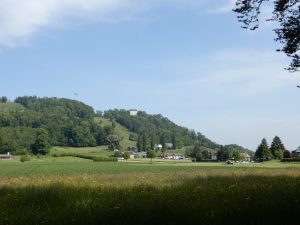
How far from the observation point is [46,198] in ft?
46.9

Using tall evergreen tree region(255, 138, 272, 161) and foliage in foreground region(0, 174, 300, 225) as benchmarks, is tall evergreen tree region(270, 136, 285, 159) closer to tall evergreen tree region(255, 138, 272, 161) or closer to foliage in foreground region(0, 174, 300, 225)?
tall evergreen tree region(255, 138, 272, 161)

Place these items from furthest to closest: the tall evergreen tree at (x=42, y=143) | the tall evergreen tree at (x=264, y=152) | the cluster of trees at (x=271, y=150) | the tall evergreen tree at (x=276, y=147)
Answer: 1. the tall evergreen tree at (x=42, y=143)
2. the tall evergreen tree at (x=264, y=152)
3. the tall evergreen tree at (x=276, y=147)
4. the cluster of trees at (x=271, y=150)

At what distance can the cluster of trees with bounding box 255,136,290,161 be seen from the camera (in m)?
131

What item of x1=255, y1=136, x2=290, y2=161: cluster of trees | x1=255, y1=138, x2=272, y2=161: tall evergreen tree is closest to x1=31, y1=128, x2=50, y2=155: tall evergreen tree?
x1=255, y1=136, x2=290, y2=161: cluster of trees

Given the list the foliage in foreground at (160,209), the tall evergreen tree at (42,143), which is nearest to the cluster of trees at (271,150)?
the tall evergreen tree at (42,143)

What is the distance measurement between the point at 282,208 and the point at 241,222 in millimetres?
1697

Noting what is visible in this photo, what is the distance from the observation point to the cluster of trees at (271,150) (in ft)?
430

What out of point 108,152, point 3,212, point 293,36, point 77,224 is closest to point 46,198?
point 3,212

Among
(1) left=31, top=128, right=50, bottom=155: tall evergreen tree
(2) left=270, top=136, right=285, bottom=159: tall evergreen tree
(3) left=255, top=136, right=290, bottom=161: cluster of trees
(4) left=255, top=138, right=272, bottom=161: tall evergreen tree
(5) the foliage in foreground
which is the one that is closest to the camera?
(5) the foliage in foreground

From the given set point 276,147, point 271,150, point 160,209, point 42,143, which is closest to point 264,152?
point 271,150

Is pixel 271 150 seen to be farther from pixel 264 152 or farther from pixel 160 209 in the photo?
pixel 160 209

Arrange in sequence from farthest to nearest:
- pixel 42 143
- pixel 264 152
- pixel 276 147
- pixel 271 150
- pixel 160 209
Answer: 1. pixel 42 143
2. pixel 271 150
3. pixel 276 147
4. pixel 264 152
5. pixel 160 209

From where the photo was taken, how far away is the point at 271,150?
134m

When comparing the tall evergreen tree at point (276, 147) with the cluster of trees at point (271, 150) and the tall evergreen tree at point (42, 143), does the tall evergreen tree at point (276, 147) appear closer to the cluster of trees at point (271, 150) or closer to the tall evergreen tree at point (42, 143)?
the cluster of trees at point (271, 150)
